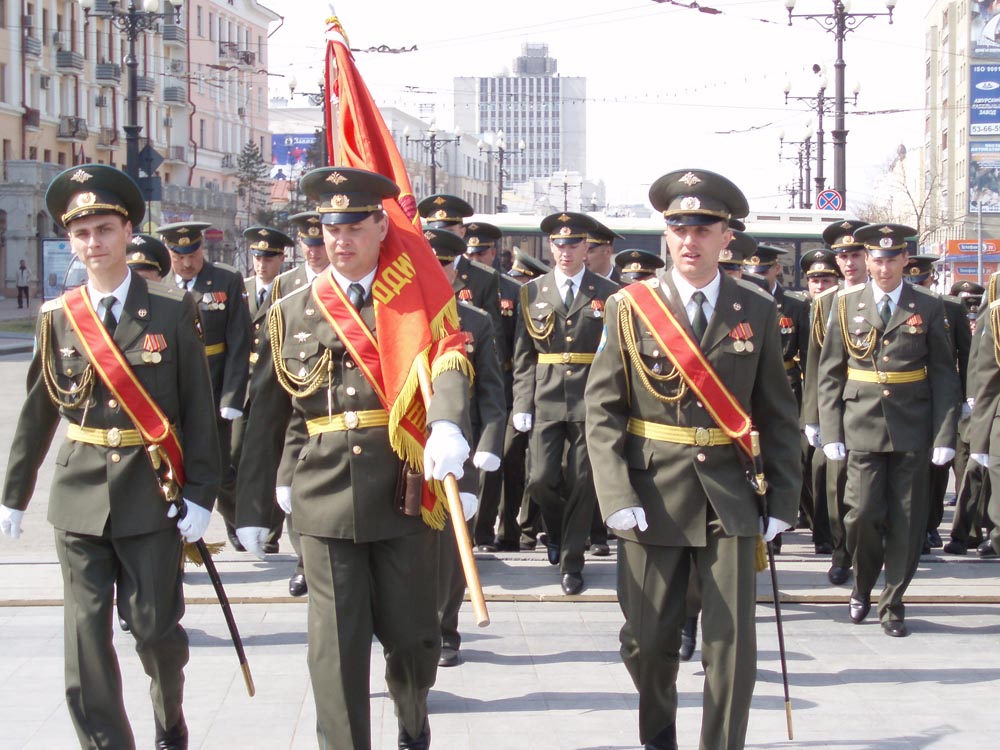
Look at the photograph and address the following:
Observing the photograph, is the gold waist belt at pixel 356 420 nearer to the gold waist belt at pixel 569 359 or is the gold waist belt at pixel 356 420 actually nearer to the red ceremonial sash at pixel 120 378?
the red ceremonial sash at pixel 120 378

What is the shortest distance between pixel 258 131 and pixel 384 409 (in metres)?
87.9

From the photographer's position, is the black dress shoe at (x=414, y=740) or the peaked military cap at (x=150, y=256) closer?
the black dress shoe at (x=414, y=740)

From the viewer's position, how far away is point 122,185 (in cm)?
565

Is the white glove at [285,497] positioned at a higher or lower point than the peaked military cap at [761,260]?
lower

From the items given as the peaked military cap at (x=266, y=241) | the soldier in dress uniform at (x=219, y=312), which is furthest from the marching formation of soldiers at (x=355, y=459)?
the peaked military cap at (x=266, y=241)

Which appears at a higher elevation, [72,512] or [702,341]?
[702,341]

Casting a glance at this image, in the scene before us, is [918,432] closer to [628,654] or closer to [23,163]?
[628,654]

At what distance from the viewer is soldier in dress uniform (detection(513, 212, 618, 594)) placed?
9539 millimetres

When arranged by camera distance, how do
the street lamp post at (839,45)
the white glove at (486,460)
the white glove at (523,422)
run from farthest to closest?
1. the street lamp post at (839,45)
2. the white glove at (523,422)
3. the white glove at (486,460)

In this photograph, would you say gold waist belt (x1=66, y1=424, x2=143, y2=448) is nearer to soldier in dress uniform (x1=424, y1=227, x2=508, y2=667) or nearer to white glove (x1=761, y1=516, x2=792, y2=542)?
soldier in dress uniform (x1=424, y1=227, x2=508, y2=667)

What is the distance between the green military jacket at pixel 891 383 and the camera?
820cm

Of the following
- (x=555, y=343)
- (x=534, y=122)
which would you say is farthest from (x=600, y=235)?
(x=534, y=122)

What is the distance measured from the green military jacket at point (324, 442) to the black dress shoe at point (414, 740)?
30.9 inches

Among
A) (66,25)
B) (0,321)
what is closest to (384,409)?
(0,321)
